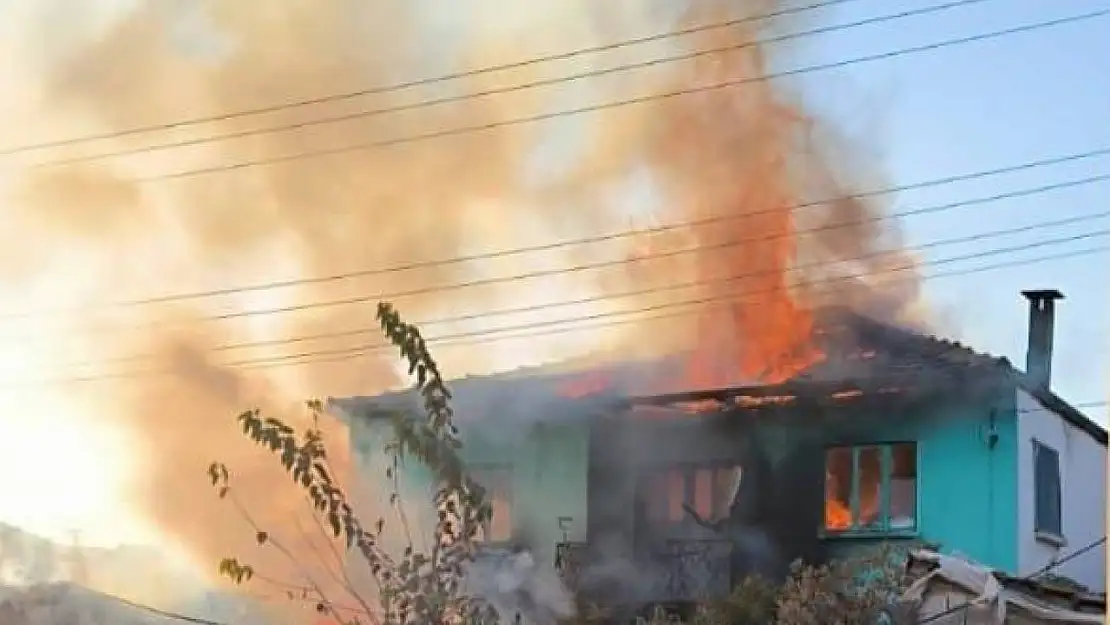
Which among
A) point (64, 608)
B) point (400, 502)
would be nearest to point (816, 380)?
point (400, 502)

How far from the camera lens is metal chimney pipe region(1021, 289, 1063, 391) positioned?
686cm

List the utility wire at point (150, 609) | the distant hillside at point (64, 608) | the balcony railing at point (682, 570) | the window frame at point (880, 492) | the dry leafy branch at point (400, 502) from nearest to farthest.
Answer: the window frame at point (880, 492) < the balcony railing at point (682, 570) < the dry leafy branch at point (400, 502) < the utility wire at point (150, 609) < the distant hillside at point (64, 608)

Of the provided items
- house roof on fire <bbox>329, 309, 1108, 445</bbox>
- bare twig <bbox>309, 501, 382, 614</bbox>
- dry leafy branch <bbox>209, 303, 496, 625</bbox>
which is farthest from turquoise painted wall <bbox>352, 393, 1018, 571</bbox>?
bare twig <bbox>309, 501, 382, 614</bbox>

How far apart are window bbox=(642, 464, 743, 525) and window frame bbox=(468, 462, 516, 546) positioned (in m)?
0.61

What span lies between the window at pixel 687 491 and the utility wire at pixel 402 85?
2.01m

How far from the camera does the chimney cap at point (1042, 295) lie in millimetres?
6906

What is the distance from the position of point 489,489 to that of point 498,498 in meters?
0.06

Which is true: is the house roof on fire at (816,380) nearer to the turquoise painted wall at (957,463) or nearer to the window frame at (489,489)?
the turquoise painted wall at (957,463)

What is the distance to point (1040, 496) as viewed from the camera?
6828 millimetres

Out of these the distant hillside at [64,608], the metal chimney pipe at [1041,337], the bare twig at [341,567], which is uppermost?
Answer: the metal chimney pipe at [1041,337]

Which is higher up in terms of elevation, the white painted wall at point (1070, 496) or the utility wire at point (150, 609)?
the white painted wall at point (1070, 496)

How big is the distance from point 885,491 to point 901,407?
355 mm

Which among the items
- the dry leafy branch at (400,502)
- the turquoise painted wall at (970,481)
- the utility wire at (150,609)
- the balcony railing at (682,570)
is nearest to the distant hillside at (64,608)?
the utility wire at (150,609)

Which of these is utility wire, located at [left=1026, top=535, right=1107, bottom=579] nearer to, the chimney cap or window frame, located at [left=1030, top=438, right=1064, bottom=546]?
window frame, located at [left=1030, top=438, right=1064, bottom=546]
